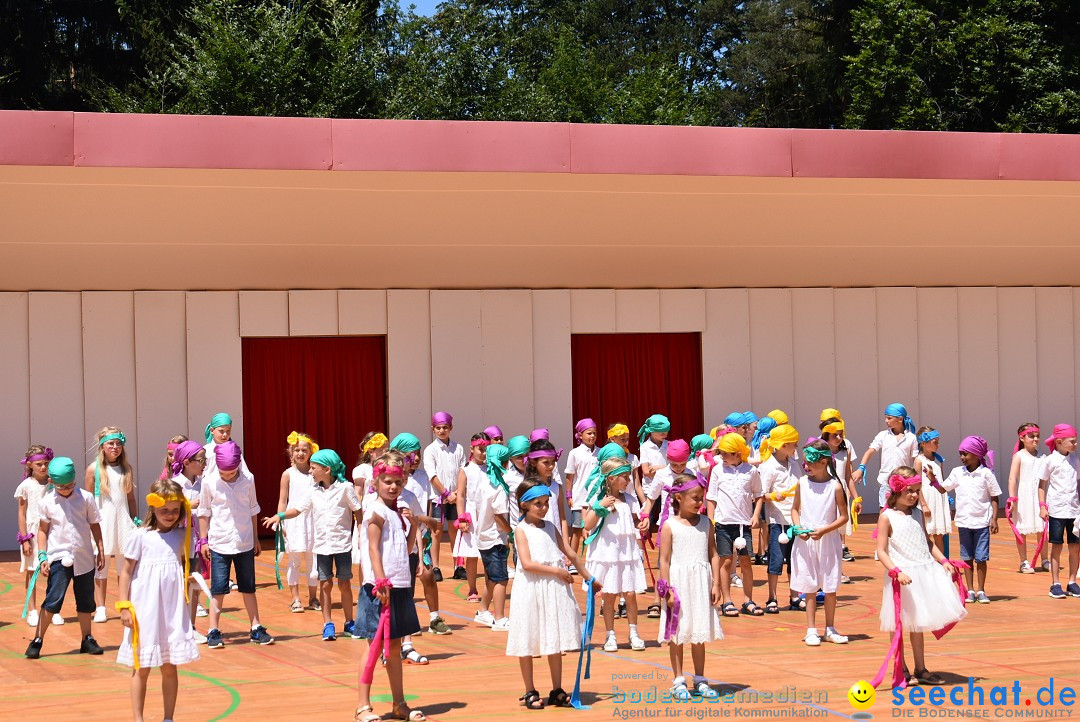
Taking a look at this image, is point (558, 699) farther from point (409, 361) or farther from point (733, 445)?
point (409, 361)

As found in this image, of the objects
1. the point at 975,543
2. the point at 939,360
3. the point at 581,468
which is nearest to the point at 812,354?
the point at 939,360

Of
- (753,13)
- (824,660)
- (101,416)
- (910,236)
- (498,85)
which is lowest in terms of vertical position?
(824,660)

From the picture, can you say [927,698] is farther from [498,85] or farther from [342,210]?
[498,85]

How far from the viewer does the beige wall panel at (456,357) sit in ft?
60.2

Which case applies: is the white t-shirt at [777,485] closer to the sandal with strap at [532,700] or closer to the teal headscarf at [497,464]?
the teal headscarf at [497,464]

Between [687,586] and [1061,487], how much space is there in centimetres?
578

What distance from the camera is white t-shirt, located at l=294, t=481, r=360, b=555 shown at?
11008 millimetres

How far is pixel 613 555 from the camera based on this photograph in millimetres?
10266

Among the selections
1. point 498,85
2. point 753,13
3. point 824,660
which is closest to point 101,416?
point 824,660

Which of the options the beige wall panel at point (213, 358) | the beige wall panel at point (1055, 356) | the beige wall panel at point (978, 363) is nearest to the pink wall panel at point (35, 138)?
the beige wall panel at point (213, 358)

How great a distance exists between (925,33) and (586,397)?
17.6 metres

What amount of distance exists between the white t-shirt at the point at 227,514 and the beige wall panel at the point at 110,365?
6.84m

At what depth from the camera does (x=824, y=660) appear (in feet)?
31.4

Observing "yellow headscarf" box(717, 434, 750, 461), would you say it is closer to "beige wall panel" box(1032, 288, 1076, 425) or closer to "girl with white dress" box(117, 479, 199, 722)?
"girl with white dress" box(117, 479, 199, 722)
